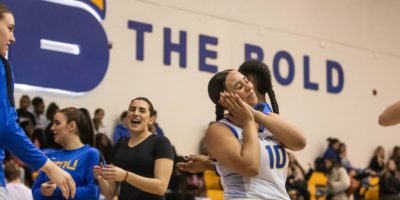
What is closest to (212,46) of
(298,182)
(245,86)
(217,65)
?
(217,65)

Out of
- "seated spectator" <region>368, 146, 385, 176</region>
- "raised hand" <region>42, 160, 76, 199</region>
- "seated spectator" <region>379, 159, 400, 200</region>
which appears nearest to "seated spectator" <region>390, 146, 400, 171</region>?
"seated spectator" <region>368, 146, 385, 176</region>

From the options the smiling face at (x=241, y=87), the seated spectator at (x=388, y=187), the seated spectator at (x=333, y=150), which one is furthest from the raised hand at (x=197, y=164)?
the seated spectator at (x=333, y=150)

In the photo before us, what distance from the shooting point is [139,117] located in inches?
207

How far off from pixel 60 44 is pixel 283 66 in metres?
5.34

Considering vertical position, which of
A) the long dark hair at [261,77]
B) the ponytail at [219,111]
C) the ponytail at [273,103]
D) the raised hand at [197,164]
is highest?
the long dark hair at [261,77]

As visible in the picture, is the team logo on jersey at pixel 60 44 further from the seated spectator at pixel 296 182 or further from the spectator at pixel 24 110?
the seated spectator at pixel 296 182

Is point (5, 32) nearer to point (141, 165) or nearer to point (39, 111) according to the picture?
point (141, 165)

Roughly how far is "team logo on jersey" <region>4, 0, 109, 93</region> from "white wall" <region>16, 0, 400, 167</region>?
0.22 meters

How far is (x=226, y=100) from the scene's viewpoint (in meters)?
3.74

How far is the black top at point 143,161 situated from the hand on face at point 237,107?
1.40 metres

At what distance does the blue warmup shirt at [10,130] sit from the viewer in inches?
136

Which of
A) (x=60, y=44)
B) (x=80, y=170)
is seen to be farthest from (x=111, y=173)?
(x=60, y=44)

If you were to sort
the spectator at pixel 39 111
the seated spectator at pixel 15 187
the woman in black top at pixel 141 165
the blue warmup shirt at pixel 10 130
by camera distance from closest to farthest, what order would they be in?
the blue warmup shirt at pixel 10 130
the woman in black top at pixel 141 165
the seated spectator at pixel 15 187
the spectator at pixel 39 111

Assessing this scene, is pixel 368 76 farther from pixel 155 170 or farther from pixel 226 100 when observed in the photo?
pixel 226 100
